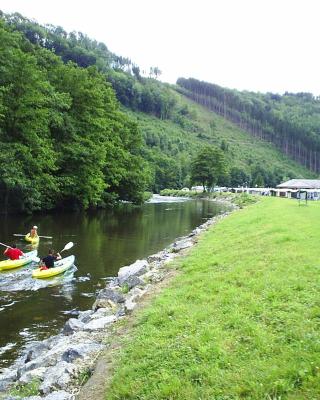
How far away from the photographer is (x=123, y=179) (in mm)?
70125

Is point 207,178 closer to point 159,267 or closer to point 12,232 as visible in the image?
point 12,232

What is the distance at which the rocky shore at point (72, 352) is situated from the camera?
7789 mm

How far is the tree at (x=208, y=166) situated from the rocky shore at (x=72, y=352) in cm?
11418

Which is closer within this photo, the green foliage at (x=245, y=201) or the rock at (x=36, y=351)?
the rock at (x=36, y=351)

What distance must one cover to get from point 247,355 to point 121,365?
2442 mm

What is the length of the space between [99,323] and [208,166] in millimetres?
118526

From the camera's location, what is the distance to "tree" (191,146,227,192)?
128 metres

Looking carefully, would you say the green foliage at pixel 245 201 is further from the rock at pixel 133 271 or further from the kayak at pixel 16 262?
the rock at pixel 133 271

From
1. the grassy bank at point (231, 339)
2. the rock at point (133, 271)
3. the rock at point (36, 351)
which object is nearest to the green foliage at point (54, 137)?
the rock at point (133, 271)

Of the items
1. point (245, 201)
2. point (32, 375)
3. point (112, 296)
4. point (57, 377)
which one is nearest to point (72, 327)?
point (112, 296)

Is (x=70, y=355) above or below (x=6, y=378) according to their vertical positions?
above

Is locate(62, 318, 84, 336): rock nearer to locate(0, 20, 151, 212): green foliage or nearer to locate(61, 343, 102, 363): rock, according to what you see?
locate(61, 343, 102, 363): rock

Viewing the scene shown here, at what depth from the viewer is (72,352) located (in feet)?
29.7

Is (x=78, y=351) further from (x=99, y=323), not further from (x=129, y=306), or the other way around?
(x=129, y=306)
